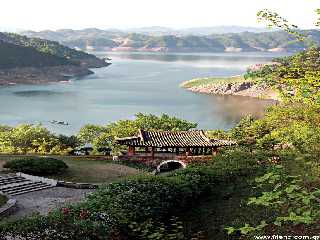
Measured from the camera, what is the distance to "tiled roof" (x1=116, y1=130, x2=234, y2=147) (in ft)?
132

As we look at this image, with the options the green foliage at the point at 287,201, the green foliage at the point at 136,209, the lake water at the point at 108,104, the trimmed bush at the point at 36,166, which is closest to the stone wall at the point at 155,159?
the trimmed bush at the point at 36,166

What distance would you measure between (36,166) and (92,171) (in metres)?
→ 4.50

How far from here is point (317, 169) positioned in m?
14.8

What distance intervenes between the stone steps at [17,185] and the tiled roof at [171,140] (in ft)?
37.4

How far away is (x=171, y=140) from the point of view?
40781mm

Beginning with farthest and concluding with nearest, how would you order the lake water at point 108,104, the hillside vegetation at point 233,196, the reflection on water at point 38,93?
the reflection on water at point 38,93 < the lake water at point 108,104 < the hillside vegetation at point 233,196

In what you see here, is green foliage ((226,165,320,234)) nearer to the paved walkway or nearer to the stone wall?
the paved walkway

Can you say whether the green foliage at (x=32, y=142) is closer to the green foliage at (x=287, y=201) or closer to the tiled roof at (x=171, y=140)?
the tiled roof at (x=171, y=140)

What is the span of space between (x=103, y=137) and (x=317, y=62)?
152ft

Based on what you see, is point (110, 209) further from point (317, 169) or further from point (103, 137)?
point (103, 137)

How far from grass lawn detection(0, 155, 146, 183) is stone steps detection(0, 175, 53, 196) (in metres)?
2.88

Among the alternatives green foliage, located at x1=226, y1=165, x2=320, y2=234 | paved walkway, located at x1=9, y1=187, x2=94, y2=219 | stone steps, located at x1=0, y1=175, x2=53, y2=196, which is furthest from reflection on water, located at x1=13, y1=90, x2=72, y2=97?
green foliage, located at x1=226, y1=165, x2=320, y2=234

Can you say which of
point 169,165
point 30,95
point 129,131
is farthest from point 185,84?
point 169,165

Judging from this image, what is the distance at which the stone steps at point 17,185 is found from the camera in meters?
27.3
